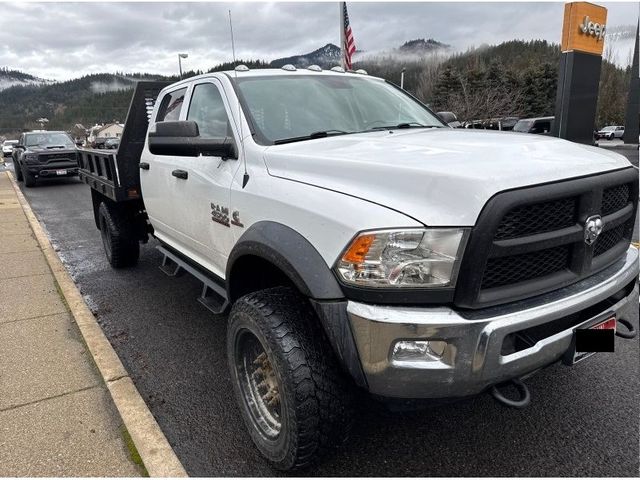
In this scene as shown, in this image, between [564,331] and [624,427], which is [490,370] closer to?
[564,331]

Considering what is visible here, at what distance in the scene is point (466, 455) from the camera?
99.6 inches

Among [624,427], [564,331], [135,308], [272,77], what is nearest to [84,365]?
[135,308]

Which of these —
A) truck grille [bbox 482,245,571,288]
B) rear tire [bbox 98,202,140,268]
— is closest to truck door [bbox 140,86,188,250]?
rear tire [bbox 98,202,140,268]

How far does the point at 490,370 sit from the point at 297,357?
80 centimetres

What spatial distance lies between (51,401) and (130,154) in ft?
9.29

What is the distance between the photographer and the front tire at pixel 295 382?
2.15 meters

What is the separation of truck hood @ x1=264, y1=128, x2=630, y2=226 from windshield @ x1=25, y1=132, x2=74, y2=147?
16787mm

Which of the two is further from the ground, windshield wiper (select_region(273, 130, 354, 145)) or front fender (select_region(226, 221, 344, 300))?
windshield wiper (select_region(273, 130, 354, 145))

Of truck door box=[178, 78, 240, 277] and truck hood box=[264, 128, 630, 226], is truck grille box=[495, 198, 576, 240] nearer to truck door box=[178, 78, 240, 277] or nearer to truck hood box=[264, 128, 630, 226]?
truck hood box=[264, 128, 630, 226]

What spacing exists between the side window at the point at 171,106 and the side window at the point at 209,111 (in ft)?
0.94

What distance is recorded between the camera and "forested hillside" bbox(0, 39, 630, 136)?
3953 centimetres

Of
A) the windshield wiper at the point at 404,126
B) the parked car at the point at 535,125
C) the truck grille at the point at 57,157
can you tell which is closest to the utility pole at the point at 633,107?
the parked car at the point at 535,125

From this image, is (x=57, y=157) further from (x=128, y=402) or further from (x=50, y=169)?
(x=128, y=402)

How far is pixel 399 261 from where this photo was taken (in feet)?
6.31
